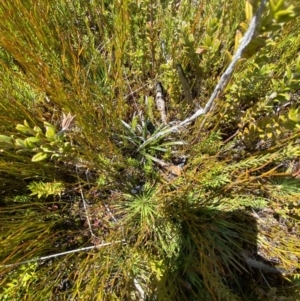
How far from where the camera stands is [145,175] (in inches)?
50.1

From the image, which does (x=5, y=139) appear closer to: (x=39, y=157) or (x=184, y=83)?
(x=39, y=157)

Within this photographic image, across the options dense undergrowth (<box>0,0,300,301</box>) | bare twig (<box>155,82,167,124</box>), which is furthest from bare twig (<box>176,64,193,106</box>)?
bare twig (<box>155,82,167,124</box>)

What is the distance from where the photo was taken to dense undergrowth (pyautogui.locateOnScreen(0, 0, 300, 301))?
40.8 inches

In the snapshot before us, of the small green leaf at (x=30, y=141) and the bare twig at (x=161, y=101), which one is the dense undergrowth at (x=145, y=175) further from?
the small green leaf at (x=30, y=141)

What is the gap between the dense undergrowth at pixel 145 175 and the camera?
3.40 ft

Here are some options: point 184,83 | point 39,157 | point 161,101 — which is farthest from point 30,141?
point 161,101

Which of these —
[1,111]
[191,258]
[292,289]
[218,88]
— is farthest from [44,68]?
[292,289]

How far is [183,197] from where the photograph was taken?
1172 millimetres

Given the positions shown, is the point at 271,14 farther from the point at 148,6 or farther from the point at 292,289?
the point at 292,289

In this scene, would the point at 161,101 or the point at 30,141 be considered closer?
the point at 30,141

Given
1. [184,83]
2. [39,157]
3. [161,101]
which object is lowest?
[39,157]

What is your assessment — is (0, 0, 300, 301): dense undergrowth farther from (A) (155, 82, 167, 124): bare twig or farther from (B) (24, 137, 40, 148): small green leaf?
(B) (24, 137, 40, 148): small green leaf

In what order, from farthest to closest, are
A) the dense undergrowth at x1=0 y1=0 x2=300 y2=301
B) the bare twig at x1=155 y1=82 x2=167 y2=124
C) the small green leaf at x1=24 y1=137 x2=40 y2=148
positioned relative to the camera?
the bare twig at x1=155 y1=82 x2=167 y2=124 < the dense undergrowth at x1=0 y1=0 x2=300 y2=301 < the small green leaf at x1=24 y1=137 x2=40 y2=148

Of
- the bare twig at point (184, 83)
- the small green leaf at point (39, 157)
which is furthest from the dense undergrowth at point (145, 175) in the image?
the small green leaf at point (39, 157)
